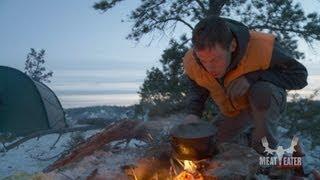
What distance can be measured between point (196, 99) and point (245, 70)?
0.76 m

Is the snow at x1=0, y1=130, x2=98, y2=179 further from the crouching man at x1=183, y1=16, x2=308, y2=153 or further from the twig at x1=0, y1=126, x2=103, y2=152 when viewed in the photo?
the crouching man at x1=183, y1=16, x2=308, y2=153

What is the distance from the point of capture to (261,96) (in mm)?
4883

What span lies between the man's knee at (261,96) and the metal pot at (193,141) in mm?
536

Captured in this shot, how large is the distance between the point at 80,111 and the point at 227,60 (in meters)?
20.3

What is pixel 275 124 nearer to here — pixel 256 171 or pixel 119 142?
pixel 256 171

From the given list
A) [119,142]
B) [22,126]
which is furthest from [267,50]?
[22,126]

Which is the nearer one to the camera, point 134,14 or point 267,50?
point 267,50

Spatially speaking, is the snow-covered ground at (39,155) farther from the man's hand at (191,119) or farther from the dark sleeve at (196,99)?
the man's hand at (191,119)

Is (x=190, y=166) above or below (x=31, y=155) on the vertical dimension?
above

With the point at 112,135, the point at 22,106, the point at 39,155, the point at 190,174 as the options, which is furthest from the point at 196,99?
the point at 22,106

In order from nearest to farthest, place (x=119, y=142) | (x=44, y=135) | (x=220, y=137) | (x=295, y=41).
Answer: (x=220, y=137)
(x=119, y=142)
(x=295, y=41)
(x=44, y=135)

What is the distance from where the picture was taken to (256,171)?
185 inches

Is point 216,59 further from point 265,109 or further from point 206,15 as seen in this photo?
point 206,15

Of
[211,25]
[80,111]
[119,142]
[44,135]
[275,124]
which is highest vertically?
[211,25]
